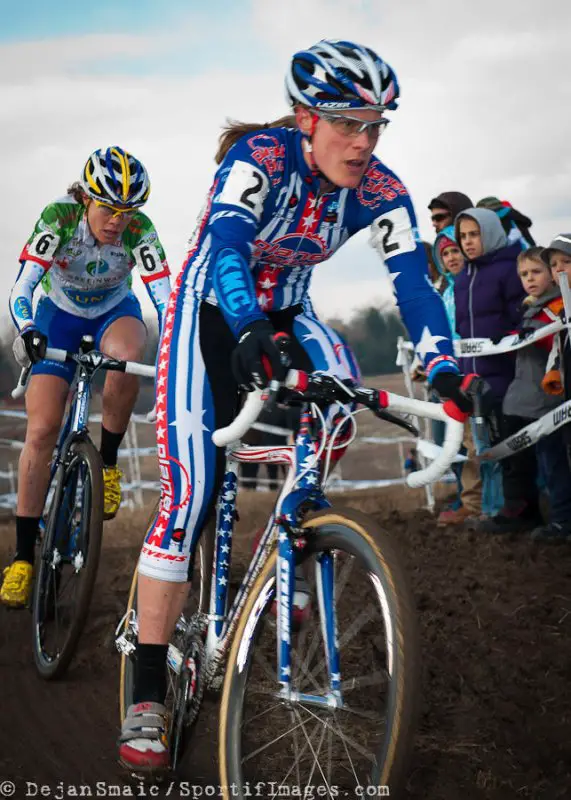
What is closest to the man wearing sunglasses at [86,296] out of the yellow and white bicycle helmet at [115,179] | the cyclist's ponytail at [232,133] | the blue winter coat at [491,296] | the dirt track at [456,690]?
the yellow and white bicycle helmet at [115,179]

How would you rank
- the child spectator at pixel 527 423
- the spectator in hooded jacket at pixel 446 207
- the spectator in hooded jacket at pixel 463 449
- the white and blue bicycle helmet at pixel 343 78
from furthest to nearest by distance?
the spectator in hooded jacket at pixel 446 207 < the spectator in hooded jacket at pixel 463 449 < the child spectator at pixel 527 423 < the white and blue bicycle helmet at pixel 343 78

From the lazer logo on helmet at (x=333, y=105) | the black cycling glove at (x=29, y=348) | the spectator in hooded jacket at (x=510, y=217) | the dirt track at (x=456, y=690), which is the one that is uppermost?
the spectator in hooded jacket at (x=510, y=217)

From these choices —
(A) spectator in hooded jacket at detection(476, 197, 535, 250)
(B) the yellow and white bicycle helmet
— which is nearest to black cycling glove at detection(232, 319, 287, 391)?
(B) the yellow and white bicycle helmet

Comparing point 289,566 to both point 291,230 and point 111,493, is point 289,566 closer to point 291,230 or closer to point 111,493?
point 291,230

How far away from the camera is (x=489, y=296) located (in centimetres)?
725

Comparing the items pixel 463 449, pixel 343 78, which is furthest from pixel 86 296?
pixel 463 449

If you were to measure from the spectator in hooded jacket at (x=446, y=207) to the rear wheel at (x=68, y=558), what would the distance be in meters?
4.61

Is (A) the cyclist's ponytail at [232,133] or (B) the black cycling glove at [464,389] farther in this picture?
(A) the cyclist's ponytail at [232,133]

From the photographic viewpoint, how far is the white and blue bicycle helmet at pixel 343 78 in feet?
9.75

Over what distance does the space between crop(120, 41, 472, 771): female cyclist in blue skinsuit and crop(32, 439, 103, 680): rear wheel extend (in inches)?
58.7

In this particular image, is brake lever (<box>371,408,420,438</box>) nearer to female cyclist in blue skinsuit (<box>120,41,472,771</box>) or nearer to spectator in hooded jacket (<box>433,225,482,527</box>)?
female cyclist in blue skinsuit (<box>120,41,472,771</box>)

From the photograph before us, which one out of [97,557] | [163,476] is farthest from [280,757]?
[97,557]

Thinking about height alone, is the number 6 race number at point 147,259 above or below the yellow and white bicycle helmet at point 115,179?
below

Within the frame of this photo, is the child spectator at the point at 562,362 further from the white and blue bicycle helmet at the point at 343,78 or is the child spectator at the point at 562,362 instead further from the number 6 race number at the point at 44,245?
the white and blue bicycle helmet at the point at 343,78
